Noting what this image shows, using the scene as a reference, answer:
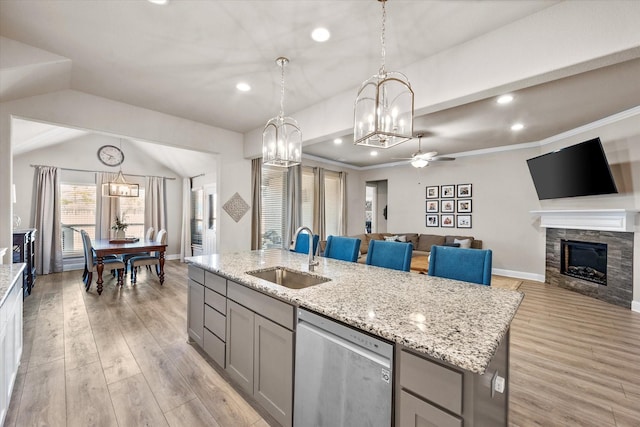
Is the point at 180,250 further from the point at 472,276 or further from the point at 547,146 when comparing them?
the point at 547,146

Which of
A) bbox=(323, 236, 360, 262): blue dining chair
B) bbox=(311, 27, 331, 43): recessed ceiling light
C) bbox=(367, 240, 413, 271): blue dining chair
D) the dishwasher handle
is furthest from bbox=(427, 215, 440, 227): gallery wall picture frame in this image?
the dishwasher handle

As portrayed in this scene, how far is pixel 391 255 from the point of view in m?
2.64

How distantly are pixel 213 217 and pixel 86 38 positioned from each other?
179 inches

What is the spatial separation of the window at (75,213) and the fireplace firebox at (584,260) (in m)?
9.81

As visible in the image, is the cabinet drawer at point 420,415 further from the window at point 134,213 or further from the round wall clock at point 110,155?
the round wall clock at point 110,155

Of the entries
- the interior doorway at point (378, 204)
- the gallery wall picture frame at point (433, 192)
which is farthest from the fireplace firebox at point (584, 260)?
the interior doorway at point (378, 204)

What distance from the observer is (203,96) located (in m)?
3.49

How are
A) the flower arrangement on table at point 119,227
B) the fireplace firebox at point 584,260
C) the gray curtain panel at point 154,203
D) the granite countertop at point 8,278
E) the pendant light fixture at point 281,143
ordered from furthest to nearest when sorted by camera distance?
the gray curtain panel at point 154,203, the flower arrangement on table at point 119,227, the fireplace firebox at point 584,260, the pendant light fixture at point 281,143, the granite countertop at point 8,278

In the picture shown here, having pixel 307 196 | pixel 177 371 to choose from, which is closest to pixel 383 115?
pixel 177 371

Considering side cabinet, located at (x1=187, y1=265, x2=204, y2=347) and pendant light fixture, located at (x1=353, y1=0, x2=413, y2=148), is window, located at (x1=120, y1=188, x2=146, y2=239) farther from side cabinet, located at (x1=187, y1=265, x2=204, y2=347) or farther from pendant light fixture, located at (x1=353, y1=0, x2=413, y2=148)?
pendant light fixture, located at (x1=353, y1=0, x2=413, y2=148)

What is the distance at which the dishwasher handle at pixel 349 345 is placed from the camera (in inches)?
43.9

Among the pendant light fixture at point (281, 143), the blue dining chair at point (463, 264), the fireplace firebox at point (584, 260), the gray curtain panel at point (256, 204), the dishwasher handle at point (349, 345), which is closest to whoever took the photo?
the dishwasher handle at point (349, 345)

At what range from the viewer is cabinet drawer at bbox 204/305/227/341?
2178mm

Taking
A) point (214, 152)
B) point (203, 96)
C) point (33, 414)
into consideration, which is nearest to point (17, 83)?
point (203, 96)
